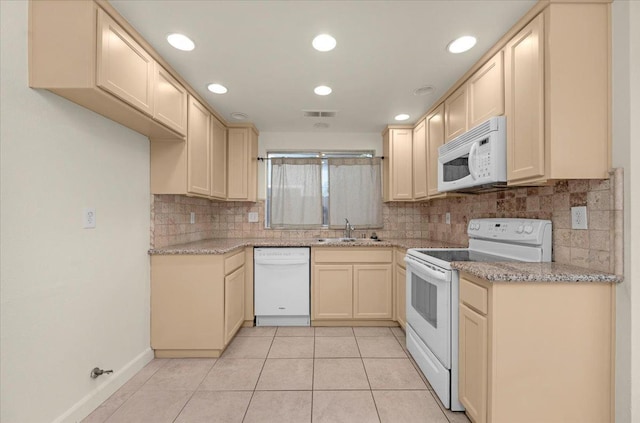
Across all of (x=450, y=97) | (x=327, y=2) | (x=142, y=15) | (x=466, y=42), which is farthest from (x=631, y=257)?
(x=142, y=15)

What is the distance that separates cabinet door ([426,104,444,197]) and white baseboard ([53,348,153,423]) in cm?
282

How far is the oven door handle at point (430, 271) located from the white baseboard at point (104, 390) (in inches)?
87.6

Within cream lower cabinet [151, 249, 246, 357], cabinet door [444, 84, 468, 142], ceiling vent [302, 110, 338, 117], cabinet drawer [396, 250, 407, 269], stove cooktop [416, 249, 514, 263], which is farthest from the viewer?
ceiling vent [302, 110, 338, 117]

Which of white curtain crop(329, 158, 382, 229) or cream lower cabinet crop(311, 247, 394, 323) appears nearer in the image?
cream lower cabinet crop(311, 247, 394, 323)

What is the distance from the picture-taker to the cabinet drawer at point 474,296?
53.8 inches

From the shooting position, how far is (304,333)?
2791 millimetres

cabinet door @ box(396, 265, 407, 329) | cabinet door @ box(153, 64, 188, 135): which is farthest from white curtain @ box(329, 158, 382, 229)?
cabinet door @ box(153, 64, 188, 135)

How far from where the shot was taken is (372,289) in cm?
294

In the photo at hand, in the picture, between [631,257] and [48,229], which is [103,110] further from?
[631,257]

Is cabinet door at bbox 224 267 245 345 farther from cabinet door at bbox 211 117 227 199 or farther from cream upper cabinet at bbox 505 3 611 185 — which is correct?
cream upper cabinet at bbox 505 3 611 185

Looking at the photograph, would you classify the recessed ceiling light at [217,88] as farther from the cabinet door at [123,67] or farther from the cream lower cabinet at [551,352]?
the cream lower cabinet at [551,352]

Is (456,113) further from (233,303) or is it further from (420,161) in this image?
(233,303)

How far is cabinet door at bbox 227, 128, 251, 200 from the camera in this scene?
3.22 meters

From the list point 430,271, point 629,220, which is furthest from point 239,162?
point 629,220
